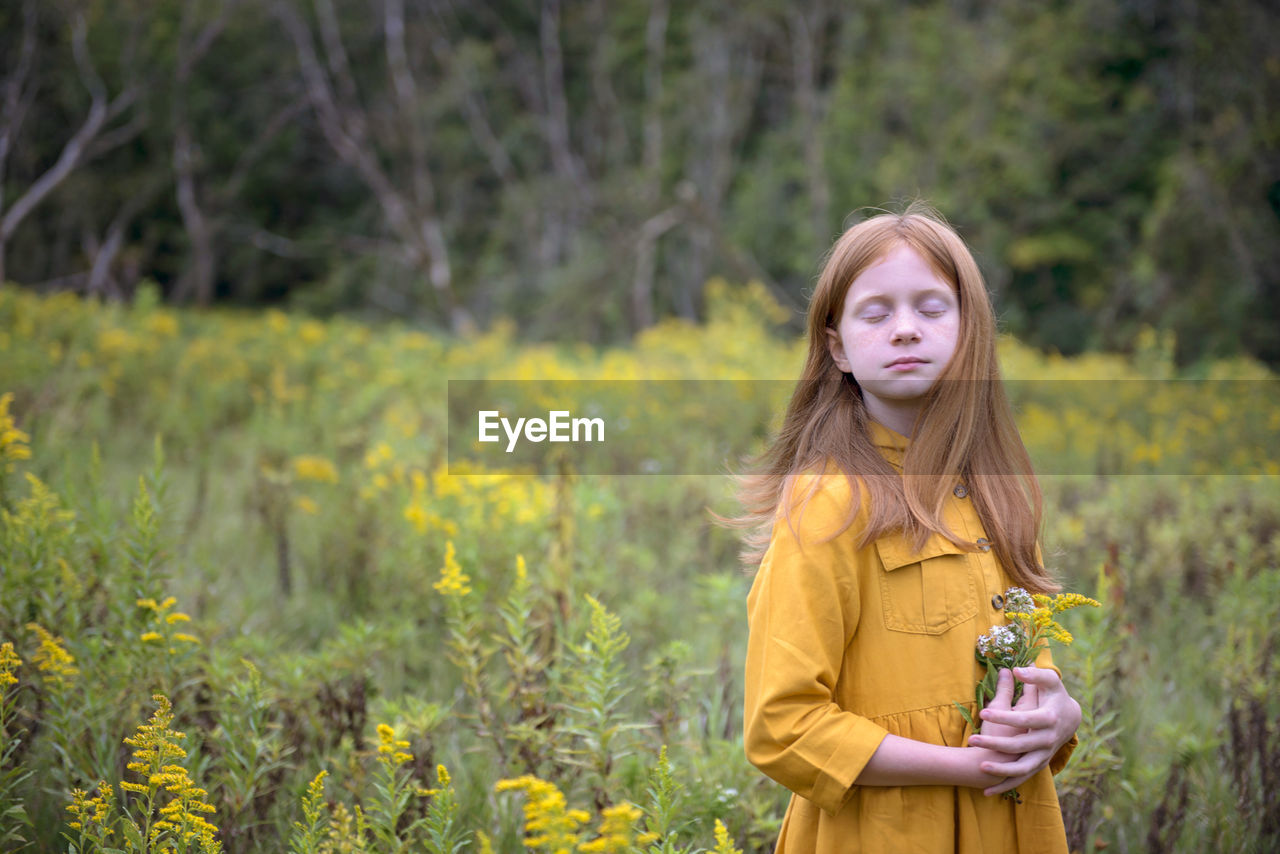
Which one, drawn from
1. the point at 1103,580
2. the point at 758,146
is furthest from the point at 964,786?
the point at 758,146

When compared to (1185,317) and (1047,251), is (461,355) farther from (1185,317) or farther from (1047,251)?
(1047,251)

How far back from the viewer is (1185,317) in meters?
13.1

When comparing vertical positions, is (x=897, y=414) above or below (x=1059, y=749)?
above

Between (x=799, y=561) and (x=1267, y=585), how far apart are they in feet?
7.25

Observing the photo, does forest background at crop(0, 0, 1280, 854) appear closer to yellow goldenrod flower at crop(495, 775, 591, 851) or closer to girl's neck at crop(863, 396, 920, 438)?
yellow goldenrod flower at crop(495, 775, 591, 851)

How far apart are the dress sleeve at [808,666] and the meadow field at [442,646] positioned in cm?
14

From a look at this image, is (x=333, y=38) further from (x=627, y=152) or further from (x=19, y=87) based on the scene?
(x=627, y=152)

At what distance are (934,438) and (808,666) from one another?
0.43m

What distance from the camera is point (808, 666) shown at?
1.20 m

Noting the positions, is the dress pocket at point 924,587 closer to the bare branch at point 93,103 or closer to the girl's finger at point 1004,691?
the girl's finger at point 1004,691

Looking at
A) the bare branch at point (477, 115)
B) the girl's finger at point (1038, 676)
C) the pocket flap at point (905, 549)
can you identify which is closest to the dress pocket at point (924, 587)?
the pocket flap at point (905, 549)

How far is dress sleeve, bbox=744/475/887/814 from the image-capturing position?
3.91ft

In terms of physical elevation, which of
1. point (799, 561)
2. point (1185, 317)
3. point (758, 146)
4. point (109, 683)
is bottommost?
point (109, 683)

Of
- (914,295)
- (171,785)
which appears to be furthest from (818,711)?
(171,785)
